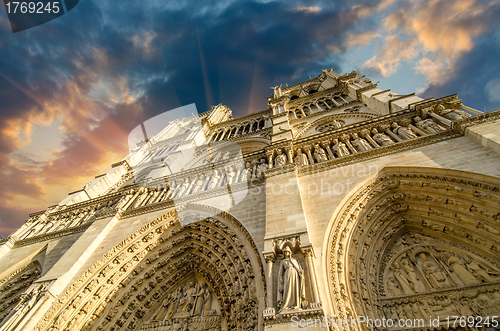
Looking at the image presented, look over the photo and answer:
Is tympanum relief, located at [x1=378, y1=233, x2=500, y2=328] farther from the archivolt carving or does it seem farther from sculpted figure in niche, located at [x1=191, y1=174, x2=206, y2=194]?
the archivolt carving

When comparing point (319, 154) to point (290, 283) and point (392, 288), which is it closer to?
point (392, 288)

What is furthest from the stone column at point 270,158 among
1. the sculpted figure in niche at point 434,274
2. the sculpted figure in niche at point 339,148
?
the sculpted figure in niche at point 434,274

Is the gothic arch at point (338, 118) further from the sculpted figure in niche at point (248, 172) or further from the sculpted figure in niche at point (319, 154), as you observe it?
the sculpted figure in niche at point (248, 172)

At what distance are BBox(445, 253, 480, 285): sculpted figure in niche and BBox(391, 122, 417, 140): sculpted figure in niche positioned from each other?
3145 millimetres

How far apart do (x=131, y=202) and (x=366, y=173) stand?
800cm

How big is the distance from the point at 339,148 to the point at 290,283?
481cm

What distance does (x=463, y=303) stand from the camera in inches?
156

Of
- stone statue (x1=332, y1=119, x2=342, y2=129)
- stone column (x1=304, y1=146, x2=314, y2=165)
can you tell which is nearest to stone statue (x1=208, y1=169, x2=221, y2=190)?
stone column (x1=304, y1=146, x2=314, y2=165)

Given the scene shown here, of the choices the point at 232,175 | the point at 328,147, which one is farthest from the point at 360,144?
the point at 232,175

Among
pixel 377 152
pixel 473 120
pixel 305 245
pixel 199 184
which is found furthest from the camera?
pixel 199 184

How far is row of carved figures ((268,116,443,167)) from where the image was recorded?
6559 millimetres

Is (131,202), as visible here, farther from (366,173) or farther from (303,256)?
(366,173)

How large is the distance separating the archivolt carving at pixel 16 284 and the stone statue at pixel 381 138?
11.4 metres

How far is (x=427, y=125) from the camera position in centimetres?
653
